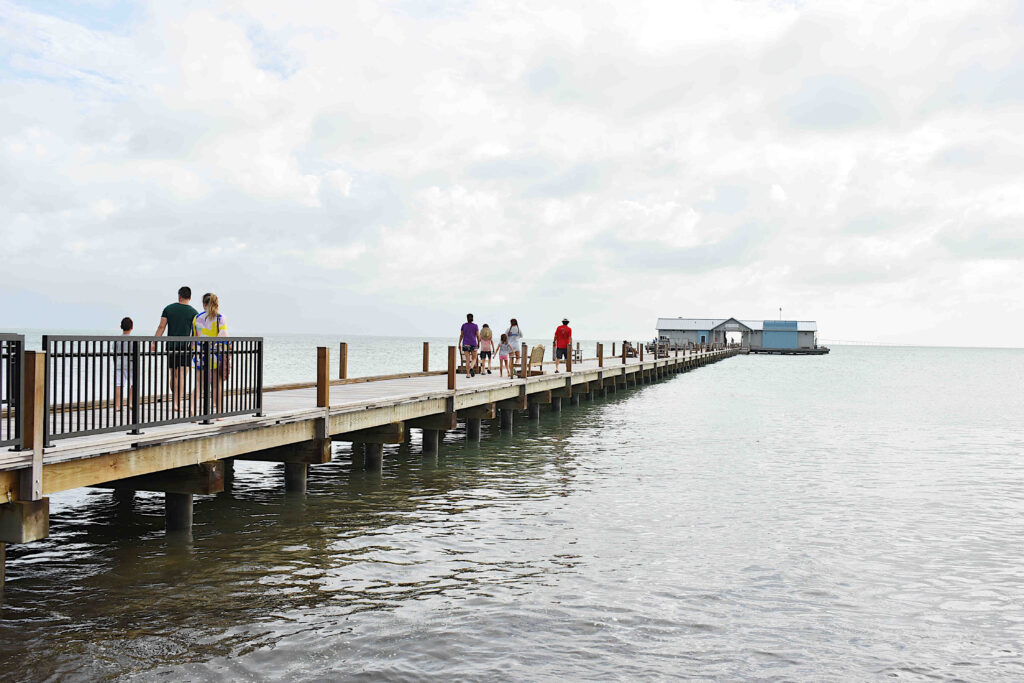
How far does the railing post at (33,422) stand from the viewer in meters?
7.58

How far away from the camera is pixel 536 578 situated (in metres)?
9.23

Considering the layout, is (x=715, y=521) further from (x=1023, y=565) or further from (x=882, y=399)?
(x=882, y=399)

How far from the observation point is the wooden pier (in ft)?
25.1

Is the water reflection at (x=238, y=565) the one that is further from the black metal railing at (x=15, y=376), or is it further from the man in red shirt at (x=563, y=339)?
the man in red shirt at (x=563, y=339)

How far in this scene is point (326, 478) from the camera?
15.8m

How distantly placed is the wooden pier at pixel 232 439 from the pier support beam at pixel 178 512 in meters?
0.01

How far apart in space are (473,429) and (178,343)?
11746 millimetres

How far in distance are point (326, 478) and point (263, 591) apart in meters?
7.20

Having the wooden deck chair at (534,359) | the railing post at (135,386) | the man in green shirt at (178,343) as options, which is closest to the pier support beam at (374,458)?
the man in green shirt at (178,343)

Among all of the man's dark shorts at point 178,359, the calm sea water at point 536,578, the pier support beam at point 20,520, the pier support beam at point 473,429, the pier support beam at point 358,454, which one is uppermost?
the man's dark shorts at point 178,359

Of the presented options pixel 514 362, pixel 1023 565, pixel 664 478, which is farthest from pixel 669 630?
pixel 514 362

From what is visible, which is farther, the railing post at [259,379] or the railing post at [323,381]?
the railing post at [323,381]

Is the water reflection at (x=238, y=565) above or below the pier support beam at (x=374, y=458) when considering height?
below

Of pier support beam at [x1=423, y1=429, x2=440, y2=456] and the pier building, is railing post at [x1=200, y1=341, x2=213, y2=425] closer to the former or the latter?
pier support beam at [x1=423, y1=429, x2=440, y2=456]
